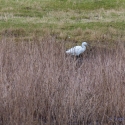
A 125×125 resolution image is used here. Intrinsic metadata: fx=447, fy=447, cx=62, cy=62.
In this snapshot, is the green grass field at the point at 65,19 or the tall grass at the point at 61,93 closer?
the tall grass at the point at 61,93

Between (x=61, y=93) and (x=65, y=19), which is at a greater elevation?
(x=61, y=93)

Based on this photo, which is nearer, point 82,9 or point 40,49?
point 40,49

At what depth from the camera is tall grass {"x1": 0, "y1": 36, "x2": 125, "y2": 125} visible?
24.2 ft

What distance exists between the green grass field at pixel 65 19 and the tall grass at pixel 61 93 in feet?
21.7

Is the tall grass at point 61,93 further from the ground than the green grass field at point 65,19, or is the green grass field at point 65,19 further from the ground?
the tall grass at point 61,93

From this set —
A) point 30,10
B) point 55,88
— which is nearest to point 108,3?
point 30,10

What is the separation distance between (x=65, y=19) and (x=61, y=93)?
13.2 m

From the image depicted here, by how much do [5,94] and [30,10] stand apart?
16.1 m

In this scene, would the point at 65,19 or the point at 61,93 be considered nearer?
the point at 61,93

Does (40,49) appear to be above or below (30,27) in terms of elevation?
above

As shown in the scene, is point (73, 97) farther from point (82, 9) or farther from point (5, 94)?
point (82, 9)

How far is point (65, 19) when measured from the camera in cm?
2055

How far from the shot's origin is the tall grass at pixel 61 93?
24.2 feet

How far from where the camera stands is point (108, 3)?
25.4m
